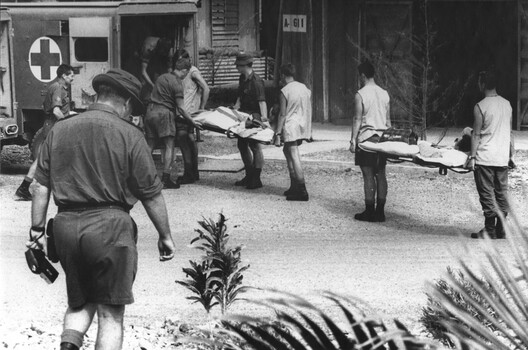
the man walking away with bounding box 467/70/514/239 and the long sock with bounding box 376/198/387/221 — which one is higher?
the man walking away with bounding box 467/70/514/239

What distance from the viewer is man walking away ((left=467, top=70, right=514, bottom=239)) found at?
10.7m

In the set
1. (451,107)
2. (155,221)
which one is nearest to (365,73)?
(155,221)

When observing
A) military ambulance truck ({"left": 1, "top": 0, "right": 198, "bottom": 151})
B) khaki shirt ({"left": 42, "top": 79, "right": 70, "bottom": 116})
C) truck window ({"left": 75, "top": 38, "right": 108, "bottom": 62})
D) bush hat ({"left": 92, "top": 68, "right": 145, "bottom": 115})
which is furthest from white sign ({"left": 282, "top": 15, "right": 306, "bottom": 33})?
bush hat ({"left": 92, "top": 68, "right": 145, "bottom": 115})

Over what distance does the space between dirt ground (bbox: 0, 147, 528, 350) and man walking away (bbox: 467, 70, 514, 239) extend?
0.28 metres

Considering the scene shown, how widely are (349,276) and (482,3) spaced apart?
438 inches

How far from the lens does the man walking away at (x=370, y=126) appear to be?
11.8 metres

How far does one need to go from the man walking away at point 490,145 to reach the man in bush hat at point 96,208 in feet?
17.8

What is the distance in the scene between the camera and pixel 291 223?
39.2ft

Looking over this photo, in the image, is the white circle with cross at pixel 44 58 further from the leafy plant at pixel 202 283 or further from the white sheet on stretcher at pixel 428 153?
the leafy plant at pixel 202 283

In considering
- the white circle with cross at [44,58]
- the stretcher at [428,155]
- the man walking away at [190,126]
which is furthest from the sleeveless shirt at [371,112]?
the white circle with cross at [44,58]

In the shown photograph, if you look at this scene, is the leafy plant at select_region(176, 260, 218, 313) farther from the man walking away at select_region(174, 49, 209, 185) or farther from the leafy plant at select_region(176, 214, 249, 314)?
the man walking away at select_region(174, 49, 209, 185)

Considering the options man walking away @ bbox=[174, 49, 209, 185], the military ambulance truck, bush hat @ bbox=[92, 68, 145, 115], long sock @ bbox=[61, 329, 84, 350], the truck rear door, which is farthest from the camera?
the military ambulance truck

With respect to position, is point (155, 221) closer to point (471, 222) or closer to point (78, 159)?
point (78, 159)

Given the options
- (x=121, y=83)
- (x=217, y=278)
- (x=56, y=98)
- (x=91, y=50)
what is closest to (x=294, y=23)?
(x=91, y=50)
